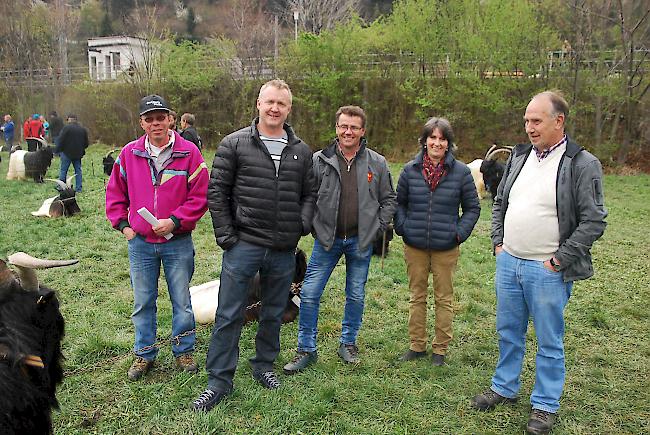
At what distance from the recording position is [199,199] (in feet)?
12.4

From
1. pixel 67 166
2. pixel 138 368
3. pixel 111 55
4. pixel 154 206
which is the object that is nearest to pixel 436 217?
pixel 154 206

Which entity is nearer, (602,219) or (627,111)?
(602,219)

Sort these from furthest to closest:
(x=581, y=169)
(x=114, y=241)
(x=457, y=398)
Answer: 1. (x=114, y=241)
2. (x=457, y=398)
3. (x=581, y=169)

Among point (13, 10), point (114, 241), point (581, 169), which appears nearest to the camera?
point (581, 169)

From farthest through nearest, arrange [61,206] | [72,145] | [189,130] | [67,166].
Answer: [67,166], [72,145], [61,206], [189,130]

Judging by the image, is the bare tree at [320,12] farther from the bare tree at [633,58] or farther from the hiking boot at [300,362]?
the hiking boot at [300,362]

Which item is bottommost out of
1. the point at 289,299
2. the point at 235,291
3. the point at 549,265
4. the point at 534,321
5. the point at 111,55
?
the point at 289,299

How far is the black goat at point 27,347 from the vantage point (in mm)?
2629

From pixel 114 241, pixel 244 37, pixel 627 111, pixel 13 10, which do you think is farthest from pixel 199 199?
pixel 13 10

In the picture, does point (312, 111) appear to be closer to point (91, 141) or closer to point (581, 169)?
point (91, 141)

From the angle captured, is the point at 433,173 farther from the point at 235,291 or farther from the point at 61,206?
the point at 61,206

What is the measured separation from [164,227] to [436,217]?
1.98 m

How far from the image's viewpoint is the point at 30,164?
1266 cm

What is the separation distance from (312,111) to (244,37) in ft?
20.2
